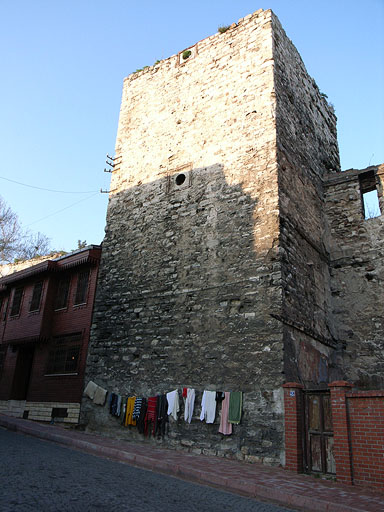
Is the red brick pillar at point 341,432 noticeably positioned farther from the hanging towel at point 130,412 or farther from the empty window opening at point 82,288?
the empty window opening at point 82,288

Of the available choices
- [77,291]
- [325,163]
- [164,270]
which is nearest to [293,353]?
[164,270]

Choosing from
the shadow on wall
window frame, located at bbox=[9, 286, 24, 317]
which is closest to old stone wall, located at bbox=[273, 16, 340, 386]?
the shadow on wall

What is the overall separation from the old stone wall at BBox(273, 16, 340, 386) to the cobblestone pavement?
11.0 feet

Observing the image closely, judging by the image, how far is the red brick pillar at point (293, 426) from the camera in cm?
683

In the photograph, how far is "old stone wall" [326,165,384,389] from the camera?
32.8 feet

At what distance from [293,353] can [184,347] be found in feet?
8.20

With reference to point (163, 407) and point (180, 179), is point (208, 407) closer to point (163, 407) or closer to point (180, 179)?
point (163, 407)

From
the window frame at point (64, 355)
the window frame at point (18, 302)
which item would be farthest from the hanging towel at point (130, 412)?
the window frame at point (18, 302)

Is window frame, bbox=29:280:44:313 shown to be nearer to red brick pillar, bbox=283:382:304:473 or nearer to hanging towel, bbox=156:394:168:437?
hanging towel, bbox=156:394:168:437

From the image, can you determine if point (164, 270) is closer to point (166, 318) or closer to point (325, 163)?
point (166, 318)

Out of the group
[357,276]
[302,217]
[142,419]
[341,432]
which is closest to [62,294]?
[142,419]

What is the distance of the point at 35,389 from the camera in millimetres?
13273

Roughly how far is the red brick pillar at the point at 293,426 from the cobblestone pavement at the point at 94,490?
186cm

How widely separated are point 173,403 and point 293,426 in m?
2.94
